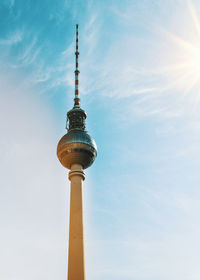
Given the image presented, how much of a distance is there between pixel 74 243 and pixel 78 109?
92.2 feet

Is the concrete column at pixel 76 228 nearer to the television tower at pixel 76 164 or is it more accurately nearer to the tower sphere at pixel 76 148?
the television tower at pixel 76 164

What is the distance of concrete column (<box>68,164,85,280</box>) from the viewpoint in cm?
4475

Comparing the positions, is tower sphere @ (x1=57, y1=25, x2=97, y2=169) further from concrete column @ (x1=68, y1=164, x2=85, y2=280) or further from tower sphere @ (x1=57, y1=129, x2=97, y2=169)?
concrete column @ (x1=68, y1=164, x2=85, y2=280)

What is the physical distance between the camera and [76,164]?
55.2 m

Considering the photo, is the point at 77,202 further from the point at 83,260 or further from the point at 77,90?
the point at 77,90

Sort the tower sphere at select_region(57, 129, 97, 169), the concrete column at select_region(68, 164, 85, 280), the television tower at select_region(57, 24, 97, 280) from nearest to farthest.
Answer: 1. the concrete column at select_region(68, 164, 85, 280)
2. the television tower at select_region(57, 24, 97, 280)
3. the tower sphere at select_region(57, 129, 97, 169)

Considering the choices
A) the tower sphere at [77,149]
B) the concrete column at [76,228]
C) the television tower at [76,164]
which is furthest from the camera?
the tower sphere at [77,149]

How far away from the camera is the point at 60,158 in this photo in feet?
185

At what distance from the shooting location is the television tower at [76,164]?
45.6m

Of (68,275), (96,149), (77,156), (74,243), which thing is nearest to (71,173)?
(77,156)

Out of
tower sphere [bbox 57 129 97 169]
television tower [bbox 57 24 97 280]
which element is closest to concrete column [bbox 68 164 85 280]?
television tower [bbox 57 24 97 280]

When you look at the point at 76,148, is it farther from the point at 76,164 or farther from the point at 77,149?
the point at 76,164

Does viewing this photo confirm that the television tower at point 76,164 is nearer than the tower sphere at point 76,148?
Yes

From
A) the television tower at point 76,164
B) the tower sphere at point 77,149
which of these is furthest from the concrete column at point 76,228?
the tower sphere at point 77,149
